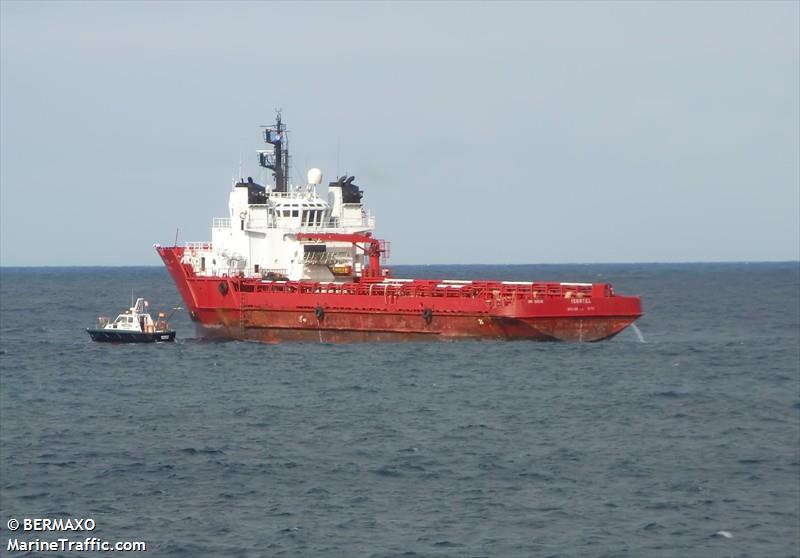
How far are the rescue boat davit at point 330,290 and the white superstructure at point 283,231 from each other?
55mm

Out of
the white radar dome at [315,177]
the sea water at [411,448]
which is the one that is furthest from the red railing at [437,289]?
the white radar dome at [315,177]

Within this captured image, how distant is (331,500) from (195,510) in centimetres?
293

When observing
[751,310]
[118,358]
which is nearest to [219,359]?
[118,358]

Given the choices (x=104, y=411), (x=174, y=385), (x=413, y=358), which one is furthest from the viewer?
(x=413, y=358)

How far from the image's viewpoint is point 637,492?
27.3 metres

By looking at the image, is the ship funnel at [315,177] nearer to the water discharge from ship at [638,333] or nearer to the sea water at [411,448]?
the sea water at [411,448]

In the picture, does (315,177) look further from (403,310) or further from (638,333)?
(638,333)

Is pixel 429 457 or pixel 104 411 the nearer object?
pixel 429 457

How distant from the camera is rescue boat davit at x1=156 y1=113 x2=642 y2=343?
52.0 meters

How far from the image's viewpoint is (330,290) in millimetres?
54656

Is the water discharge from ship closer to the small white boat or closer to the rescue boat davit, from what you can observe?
the rescue boat davit

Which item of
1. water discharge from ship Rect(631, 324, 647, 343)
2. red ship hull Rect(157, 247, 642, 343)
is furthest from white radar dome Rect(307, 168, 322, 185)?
water discharge from ship Rect(631, 324, 647, 343)

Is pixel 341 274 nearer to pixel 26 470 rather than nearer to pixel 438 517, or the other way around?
pixel 26 470

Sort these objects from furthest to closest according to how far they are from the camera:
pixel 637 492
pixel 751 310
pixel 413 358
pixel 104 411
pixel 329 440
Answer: pixel 751 310 < pixel 413 358 < pixel 104 411 < pixel 329 440 < pixel 637 492
